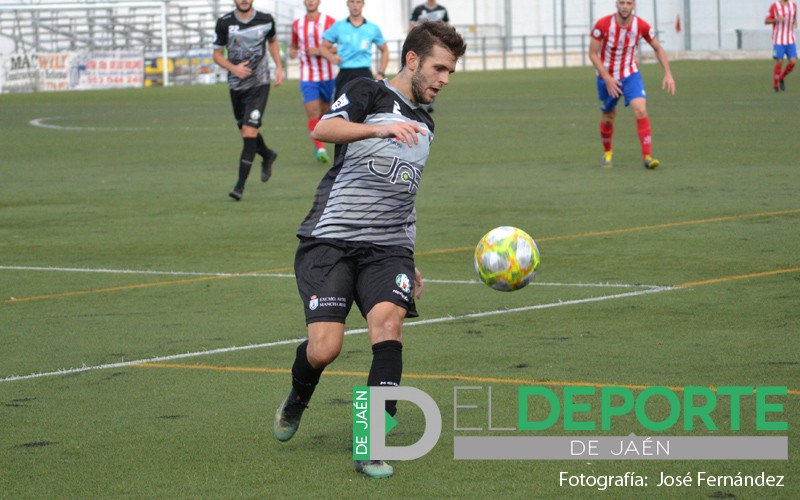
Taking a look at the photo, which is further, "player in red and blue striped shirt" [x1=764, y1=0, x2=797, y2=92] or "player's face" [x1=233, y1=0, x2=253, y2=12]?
"player in red and blue striped shirt" [x1=764, y1=0, x2=797, y2=92]

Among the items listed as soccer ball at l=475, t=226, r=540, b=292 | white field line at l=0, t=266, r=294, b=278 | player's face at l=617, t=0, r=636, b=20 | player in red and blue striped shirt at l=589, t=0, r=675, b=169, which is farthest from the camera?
player in red and blue striped shirt at l=589, t=0, r=675, b=169

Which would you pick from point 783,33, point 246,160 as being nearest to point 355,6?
point 246,160

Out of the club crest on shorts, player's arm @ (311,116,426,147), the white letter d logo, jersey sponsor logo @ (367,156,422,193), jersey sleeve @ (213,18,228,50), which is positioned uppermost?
player's arm @ (311,116,426,147)

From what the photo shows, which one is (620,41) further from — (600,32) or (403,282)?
(403,282)

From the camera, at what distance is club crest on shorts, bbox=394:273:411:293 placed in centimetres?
565

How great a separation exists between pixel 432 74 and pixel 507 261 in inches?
37.6

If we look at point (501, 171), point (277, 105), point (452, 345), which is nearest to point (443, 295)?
point (452, 345)

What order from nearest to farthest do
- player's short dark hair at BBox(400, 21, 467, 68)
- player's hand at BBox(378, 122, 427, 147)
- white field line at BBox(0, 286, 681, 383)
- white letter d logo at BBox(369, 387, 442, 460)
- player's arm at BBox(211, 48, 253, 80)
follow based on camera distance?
white letter d logo at BBox(369, 387, 442, 460), player's hand at BBox(378, 122, 427, 147), player's short dark hair at BBox(400, 21, 467, 68), white field line at BBox(0, 286, 681, 383), player's arm at BBox(211, 48, 253, 80)

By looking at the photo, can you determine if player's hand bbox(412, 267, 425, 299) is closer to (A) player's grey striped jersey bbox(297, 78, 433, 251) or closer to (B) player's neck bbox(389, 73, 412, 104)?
(A) player's grey striped jersey bbox(297, 78, 433, 251)

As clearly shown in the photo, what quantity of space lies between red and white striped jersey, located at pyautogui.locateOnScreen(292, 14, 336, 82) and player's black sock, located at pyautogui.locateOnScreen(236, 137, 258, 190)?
4.16m

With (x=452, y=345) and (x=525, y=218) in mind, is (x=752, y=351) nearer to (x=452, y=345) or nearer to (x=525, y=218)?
(x=452, y=345)

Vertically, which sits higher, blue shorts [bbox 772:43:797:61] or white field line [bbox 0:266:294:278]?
white field line [bbox 0:266:294:278]

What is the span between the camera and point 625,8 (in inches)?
629

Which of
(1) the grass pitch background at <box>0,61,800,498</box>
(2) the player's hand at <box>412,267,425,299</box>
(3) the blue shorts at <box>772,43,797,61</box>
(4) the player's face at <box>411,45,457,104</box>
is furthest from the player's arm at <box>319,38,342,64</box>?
(3) the blue shorts at <box>772,43,797,61</box>
